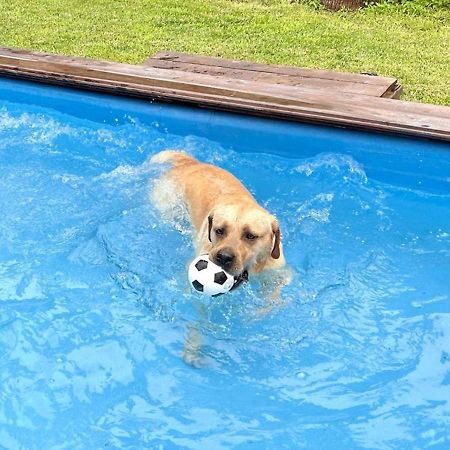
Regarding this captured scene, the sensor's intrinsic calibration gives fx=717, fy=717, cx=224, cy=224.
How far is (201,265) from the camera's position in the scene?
4.28m

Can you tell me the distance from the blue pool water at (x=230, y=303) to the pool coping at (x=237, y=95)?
149mm

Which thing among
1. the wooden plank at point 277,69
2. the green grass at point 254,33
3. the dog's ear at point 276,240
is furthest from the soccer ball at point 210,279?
the green grass at point 254,33

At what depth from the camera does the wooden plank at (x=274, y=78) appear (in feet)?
24.1

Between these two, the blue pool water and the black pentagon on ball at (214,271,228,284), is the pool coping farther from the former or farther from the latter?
the black pentagon on ball at (214,271,228,284)

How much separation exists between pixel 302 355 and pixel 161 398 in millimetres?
922

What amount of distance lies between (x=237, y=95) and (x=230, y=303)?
2.92 metres

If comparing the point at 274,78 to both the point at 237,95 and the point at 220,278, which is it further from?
the point at 220,278

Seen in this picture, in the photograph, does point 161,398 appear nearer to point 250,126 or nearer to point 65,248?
point 65,248

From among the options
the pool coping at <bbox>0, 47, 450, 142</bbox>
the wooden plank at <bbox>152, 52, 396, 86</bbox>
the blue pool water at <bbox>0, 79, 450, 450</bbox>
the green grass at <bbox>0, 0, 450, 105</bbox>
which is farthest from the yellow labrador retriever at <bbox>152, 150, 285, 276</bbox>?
the green grass at <bbox>0, 0, 450, 105</bbox>

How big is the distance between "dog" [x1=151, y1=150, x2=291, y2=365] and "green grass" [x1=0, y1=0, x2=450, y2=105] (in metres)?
3.21

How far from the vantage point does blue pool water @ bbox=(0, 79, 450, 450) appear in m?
4.04

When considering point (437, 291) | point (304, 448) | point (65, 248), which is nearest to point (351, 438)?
point (304, 448)

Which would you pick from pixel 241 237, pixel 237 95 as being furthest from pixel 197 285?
pixel 237 95

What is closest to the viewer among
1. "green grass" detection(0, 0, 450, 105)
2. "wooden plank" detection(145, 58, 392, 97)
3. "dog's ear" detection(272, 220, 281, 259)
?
"dog's ear" detection(272, 220, 281, 259)
